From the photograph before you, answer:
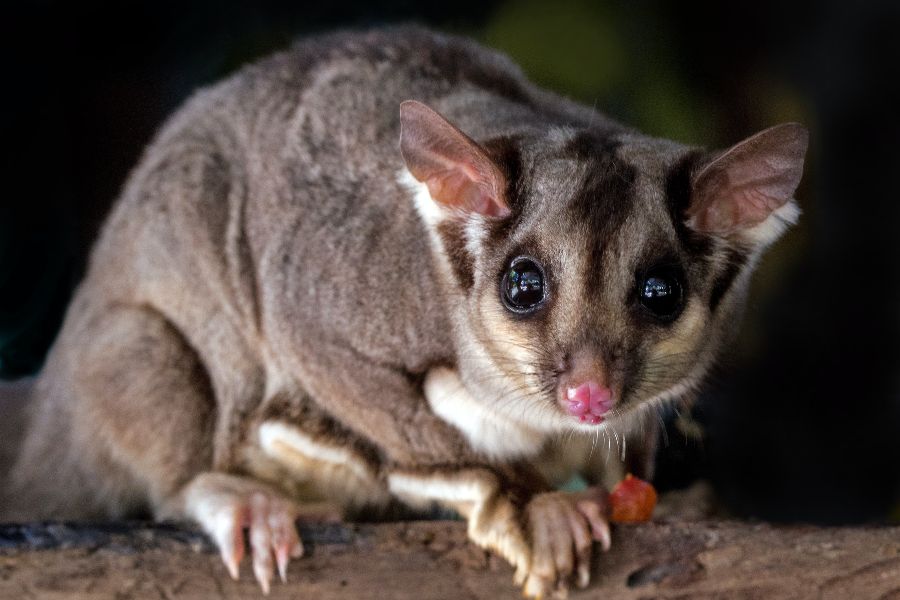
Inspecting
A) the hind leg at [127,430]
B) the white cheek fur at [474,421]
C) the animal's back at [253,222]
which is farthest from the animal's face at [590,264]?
the hind leg at [127,430]

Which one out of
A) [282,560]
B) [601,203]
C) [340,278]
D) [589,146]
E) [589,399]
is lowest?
[282,560]

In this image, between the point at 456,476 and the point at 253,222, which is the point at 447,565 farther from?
the point at 253,222

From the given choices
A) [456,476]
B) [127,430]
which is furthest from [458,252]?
[127,430]

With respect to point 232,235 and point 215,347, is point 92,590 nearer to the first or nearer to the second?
point 215,347

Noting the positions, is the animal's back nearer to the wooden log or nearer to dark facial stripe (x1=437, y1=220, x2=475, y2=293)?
dark facial stripe (x1=437, y1=220, x2=475, y2=293)

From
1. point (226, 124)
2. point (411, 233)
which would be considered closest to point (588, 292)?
point (411, 233)

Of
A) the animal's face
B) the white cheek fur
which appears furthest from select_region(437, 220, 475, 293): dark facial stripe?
the white cheek fur
